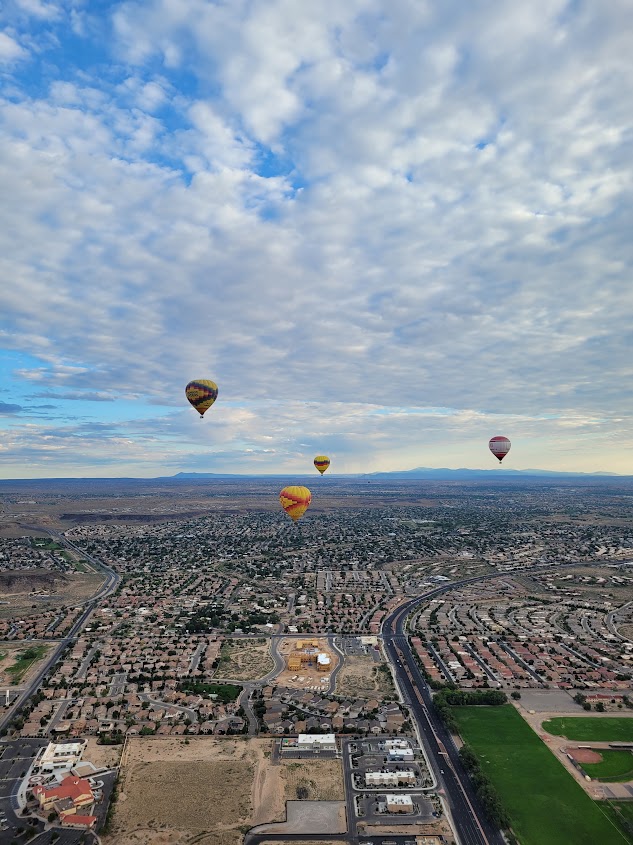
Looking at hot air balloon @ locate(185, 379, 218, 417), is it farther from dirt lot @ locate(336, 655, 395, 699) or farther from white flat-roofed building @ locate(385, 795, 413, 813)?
white flat-roofed building @ locate(385, 795, 413, 813)

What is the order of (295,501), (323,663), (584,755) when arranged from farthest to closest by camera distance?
→ 1. (295,501)
2. (323,663)
3. (584,755)

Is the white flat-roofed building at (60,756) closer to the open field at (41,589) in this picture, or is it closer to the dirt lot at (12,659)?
the dirt lot at (12,659)

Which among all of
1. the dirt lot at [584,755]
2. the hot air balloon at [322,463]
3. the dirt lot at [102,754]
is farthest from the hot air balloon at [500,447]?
the dirt lot at [102,754]

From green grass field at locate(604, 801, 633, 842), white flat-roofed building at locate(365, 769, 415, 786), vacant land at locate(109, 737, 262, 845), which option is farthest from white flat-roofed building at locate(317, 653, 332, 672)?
green grass field at locate(604, 801, 633, 842)

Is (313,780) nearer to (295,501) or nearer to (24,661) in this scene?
(24,661)

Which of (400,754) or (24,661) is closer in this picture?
(400,754)

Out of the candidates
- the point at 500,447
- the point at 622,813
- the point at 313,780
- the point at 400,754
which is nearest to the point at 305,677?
the point at 400,754
